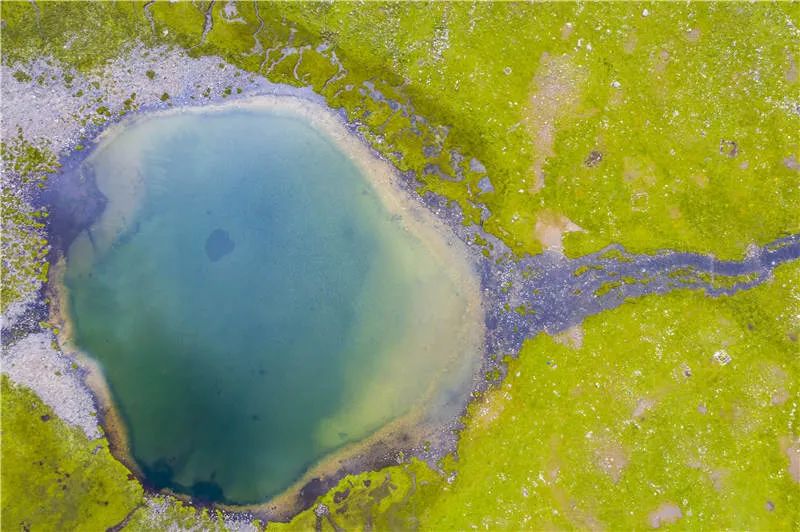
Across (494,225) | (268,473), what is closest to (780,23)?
(494,225)

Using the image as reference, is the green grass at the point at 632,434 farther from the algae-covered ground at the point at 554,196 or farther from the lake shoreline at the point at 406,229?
the lake shoreline at the point at 406,229

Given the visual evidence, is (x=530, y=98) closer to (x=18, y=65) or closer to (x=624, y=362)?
(x=624, y=362)

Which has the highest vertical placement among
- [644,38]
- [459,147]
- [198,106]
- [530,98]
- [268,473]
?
[644,38]

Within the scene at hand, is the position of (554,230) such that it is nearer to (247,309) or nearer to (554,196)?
(554,196)

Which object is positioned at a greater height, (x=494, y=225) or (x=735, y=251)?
(x=735, y=251)

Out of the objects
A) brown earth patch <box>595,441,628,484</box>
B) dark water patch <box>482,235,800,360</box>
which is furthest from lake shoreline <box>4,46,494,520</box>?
brown earth patch <box>595,441,628,484</box>

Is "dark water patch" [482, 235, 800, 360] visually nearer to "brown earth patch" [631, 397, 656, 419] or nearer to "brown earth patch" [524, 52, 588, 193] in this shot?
"brown earth patch" [524, 52, 588, 193]
